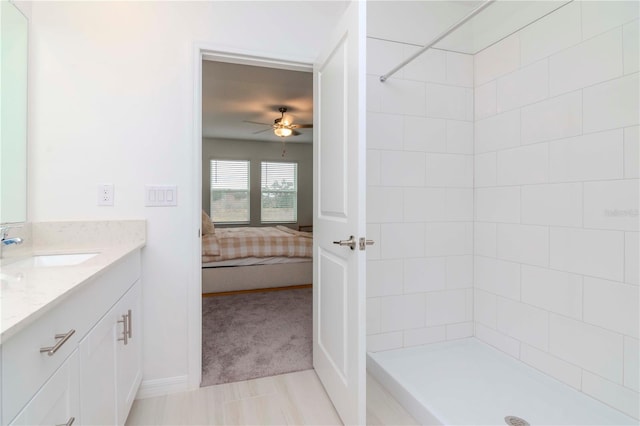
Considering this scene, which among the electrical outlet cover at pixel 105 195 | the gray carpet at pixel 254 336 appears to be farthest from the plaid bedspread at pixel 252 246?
the electrical outlet cover at pixel 105 195

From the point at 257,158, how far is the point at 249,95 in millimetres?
3014

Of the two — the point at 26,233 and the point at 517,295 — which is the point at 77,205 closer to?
the point at 26,233

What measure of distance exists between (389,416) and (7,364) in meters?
1.57

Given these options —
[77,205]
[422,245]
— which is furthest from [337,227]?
[77,205]

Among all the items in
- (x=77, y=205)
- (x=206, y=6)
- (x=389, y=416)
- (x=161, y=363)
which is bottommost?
(x=389, y=416)

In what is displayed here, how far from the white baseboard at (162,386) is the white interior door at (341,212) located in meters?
0.78

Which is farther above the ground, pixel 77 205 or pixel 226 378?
pixel 77 205

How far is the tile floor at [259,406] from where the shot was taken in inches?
62.2

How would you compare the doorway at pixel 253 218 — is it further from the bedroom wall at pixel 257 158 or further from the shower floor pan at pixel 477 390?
the shower floor pan at pixel 477 390

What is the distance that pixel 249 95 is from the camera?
13.3 feet

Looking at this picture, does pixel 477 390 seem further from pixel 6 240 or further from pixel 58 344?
pixel 6 240

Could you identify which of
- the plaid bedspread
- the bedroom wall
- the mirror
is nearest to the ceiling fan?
the plaid bedspread

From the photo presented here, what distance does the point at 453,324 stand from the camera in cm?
226

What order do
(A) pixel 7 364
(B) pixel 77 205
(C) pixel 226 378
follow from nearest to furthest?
1. (A) pixel 7 364
2. (B) pixel 77 205
3. (C) pixel 226 378
